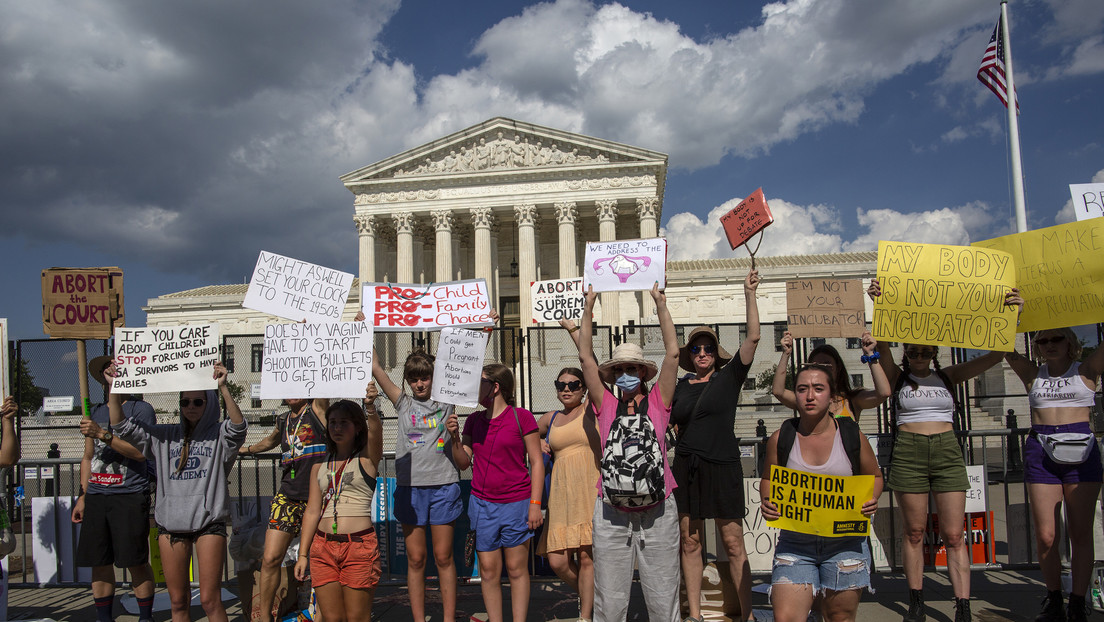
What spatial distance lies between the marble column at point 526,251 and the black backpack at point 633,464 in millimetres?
31561

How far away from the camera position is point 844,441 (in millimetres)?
3924

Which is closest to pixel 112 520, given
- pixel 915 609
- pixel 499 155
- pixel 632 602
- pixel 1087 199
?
pixel 632 602

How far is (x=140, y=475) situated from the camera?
17.4ft

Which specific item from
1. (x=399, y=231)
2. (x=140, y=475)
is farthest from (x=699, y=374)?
(x=399, y=231)

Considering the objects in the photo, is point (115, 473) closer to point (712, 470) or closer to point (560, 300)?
point (712, 470)

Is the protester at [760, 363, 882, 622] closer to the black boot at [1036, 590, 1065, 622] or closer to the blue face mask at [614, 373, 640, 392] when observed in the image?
the blue face mask at [614, 373, 640, 392]

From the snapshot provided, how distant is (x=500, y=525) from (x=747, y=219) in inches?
134

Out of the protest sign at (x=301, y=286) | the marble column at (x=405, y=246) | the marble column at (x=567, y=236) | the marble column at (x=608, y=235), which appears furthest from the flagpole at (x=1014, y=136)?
the marble column at (x=405, y=246)

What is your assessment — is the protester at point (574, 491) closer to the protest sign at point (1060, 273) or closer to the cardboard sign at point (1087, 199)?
the protest sign at point (1060, 273)

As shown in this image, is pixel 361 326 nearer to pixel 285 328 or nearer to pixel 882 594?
pixel 285 328

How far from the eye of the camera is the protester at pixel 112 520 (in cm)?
514

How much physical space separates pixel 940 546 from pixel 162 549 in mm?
6857

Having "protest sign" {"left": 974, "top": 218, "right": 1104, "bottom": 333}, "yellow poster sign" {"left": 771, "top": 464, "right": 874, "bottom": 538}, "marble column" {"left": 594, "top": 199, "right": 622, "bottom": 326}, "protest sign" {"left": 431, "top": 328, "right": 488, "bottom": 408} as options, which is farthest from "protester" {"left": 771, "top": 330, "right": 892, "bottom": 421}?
"marble column" {"left": 594, "top": 199, "right": 622, "bottom": 326}

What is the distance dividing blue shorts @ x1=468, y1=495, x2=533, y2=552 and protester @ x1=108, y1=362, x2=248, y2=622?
1.91 m
